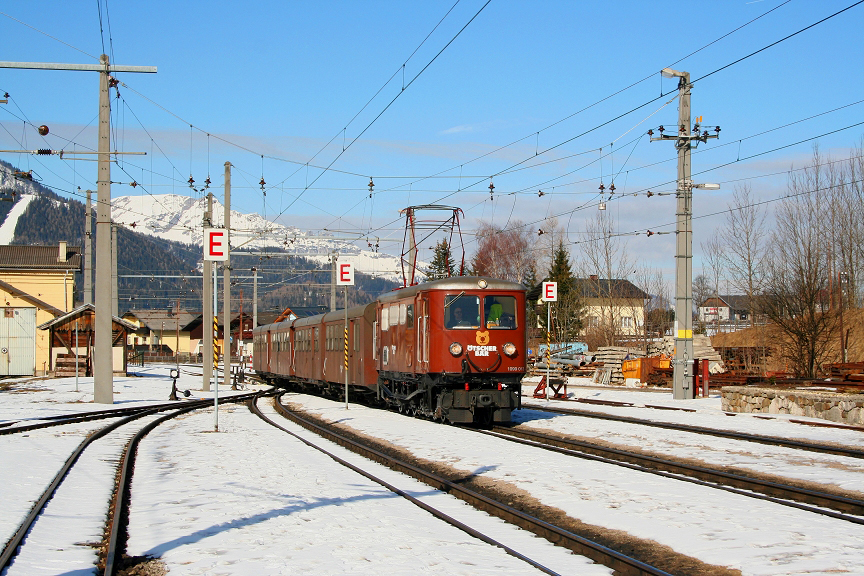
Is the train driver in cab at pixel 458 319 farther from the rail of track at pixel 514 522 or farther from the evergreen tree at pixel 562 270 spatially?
the evergreen tree at pixel 562 270

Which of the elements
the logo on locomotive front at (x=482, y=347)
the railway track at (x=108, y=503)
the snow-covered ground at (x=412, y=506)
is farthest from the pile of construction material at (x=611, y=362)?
the railway track at (x=108, y=503)

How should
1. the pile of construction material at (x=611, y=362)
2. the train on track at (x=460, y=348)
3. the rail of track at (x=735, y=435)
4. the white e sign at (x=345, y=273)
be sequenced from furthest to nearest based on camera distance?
the pile of construction material at (x=611, y=362)
the white e sign at (x=345, y=273)
the train on track at (x=460, y=348)
the rail of track at (x=735, y=435)

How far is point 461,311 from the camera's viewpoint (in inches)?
747

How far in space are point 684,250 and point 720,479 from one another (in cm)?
1565

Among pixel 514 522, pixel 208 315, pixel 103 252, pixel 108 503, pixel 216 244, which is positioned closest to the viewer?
pixel 514 522

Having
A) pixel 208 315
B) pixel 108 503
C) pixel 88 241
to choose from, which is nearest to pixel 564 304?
pixel 88 241

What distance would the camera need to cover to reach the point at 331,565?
690cm

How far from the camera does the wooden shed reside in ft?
150

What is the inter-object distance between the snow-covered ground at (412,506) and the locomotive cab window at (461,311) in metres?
2.45

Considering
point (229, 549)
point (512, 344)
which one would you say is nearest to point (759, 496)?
point (229, 549)

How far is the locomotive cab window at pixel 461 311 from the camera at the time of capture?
743 inches

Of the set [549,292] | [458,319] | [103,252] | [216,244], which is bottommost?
[458,319]

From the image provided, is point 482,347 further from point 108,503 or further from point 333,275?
point 333,275

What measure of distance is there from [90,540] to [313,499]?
8.64 feet
